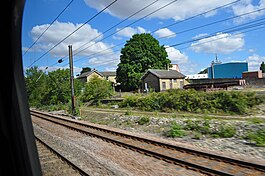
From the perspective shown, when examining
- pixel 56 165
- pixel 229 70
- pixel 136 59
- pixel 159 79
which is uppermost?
pixel 136 59

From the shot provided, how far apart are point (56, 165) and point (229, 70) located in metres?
61.8

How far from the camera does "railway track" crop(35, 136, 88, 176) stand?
6.15m

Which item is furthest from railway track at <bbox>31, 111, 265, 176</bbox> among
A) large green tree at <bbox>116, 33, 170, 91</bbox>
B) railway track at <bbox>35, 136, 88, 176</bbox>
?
large green tree at <bbox>116, 33, 170, 91</bbox>

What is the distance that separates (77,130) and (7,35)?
449 inches

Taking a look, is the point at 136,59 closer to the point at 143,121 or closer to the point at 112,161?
the point at 143,121

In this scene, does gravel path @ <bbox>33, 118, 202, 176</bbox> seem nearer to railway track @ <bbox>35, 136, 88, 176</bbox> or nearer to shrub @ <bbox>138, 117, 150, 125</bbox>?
railway track @ <bbox>35, 136, 88, 176</bbox>

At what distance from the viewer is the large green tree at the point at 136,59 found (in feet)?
162

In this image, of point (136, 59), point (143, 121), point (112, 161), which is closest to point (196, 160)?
point (112, 161)

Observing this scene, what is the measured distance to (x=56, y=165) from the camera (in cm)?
691

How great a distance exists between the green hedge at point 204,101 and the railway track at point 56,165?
1235cm

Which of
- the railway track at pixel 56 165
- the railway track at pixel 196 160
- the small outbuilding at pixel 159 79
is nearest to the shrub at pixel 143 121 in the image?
the railway track at pixel 196 160

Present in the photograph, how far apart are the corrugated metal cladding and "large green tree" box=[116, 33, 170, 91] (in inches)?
574

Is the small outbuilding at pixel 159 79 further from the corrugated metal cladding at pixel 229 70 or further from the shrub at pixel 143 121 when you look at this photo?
the shrub at pixel 143 121

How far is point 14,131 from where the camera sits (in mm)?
2664
